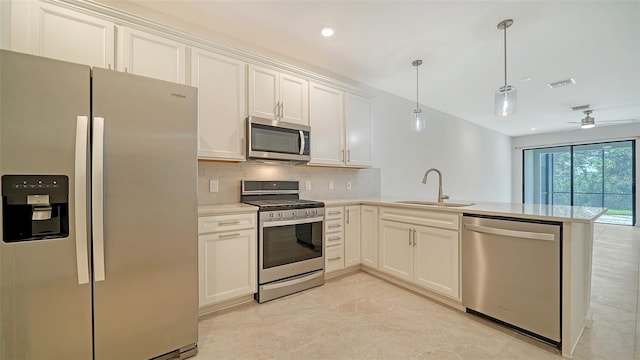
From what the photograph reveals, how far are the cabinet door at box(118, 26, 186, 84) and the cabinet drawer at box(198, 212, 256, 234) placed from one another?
1223 millimetres

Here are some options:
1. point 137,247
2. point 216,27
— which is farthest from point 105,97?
point 216,27

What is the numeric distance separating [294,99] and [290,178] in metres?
0.94

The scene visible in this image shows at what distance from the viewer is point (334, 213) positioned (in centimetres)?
298

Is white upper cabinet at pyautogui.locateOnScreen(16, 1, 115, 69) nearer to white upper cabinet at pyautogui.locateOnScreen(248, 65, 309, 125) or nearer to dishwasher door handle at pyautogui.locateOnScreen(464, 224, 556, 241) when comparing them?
white upper cabinet at pyautogui.locateOnScreen(248, 65, 309, 125)

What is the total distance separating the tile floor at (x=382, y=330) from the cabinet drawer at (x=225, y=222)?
29.1 inches

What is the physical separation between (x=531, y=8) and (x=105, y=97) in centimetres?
324

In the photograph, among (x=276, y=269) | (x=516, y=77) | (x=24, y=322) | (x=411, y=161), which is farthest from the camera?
(x=411, y=161)

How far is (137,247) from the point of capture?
1.53m

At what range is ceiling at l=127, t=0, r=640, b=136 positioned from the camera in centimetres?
221

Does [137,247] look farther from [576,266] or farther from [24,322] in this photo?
[576,266]

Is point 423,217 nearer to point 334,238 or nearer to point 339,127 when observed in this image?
point 334,238

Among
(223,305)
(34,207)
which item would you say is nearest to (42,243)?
(34,207)

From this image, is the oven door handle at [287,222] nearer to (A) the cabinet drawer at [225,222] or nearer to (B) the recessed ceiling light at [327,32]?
(A) the cabinet drawer at [225,222]

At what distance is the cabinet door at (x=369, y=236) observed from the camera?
10.0ft
